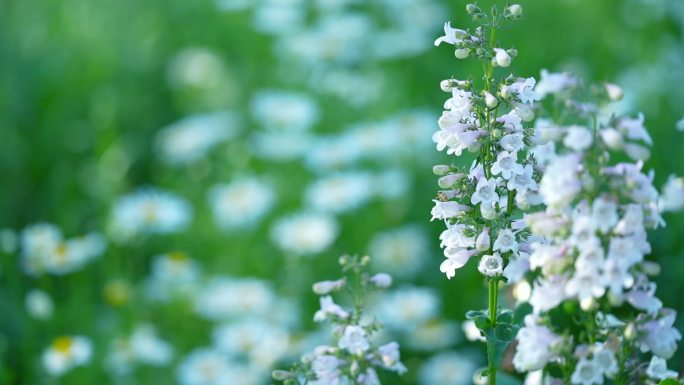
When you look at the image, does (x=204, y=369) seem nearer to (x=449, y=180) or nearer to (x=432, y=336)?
(x=432, y=336)

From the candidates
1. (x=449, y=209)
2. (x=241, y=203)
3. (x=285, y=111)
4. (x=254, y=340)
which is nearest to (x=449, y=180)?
(x=449, y=209)

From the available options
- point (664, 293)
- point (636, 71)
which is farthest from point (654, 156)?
point (636, 71)

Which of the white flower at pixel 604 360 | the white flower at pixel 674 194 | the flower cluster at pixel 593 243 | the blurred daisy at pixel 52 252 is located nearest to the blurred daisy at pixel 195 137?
the blurred daisy at pixel 52 252

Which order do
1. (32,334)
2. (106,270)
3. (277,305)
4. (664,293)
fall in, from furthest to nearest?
(106,270) < (277,305) < (32,334) < (664,293)

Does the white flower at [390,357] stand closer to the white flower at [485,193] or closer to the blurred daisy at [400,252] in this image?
the white flower at [485,193]

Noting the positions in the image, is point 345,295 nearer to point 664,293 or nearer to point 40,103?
point 664,293

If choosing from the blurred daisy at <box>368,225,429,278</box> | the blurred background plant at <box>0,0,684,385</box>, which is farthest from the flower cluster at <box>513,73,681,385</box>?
the blurred daisy at <box>368,225,429,278</box>
